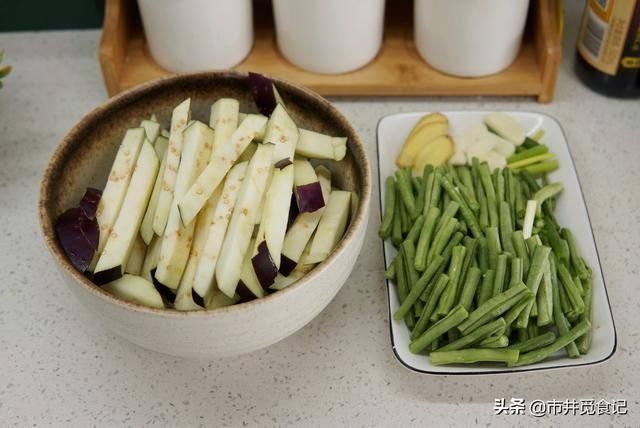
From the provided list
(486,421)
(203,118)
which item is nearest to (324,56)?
(203,118)

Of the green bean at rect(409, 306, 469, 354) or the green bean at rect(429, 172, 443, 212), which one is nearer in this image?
the green bean at rect(409, 306, 469, 354)

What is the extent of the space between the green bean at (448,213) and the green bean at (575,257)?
0.46ft

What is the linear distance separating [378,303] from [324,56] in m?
0.43

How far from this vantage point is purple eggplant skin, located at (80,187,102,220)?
79 cm

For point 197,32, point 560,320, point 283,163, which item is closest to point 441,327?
point 560,320

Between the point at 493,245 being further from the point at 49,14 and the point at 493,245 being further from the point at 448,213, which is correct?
the point at 49,14

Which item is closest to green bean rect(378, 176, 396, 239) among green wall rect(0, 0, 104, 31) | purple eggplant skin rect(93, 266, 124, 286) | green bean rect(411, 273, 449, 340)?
green bean rect(411, 273, 449, 340)

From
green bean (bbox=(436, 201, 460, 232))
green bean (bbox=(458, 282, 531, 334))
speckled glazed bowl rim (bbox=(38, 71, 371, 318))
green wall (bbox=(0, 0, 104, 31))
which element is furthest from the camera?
green wall (bbox=(0, 0, 104, 31))

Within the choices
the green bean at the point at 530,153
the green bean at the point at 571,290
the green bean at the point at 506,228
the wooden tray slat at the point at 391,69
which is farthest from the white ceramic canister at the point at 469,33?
the green bean at the point at 571,290

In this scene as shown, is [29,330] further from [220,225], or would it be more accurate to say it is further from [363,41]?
[363,41]

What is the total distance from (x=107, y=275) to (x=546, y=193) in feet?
1.86

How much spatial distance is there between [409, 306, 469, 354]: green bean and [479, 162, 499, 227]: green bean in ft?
0.53

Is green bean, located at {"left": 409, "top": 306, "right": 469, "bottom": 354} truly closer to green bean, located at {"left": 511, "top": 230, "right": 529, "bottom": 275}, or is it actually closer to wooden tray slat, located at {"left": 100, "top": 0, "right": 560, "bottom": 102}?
green bean, located at {"left": 511, "top": 230, "right": 529, "bottom": 275}

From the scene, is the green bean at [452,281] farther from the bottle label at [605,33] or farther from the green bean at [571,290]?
the bottle label at [605,33]
